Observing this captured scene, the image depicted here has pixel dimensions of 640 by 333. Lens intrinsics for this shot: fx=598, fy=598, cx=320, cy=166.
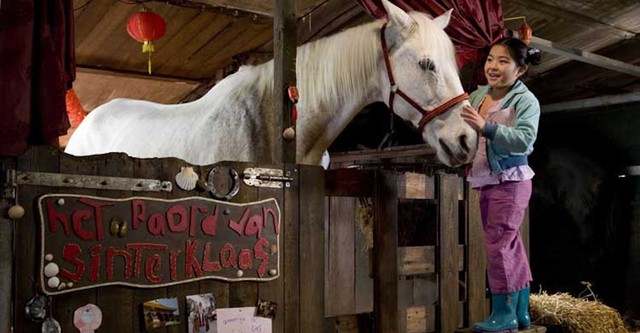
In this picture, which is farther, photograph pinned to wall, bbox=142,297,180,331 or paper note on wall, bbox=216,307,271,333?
paper note on wall, bbox=216,307,271,333

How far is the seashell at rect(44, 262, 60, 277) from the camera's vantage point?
2.00m

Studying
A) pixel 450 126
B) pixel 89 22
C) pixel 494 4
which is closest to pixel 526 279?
pixel 450 126

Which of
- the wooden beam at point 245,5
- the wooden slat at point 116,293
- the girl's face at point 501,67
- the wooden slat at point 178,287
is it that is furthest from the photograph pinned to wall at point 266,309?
the wooden beam at point 245,5

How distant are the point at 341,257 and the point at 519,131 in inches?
43.4

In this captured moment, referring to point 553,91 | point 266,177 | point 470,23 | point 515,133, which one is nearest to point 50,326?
point 266,177

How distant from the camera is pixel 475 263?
145 inches

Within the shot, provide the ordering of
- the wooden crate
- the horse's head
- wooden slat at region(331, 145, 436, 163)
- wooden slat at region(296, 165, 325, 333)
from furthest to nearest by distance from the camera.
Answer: wooden slat at region(331, 145, 436, 163) → the wooden crate → the horse's head → wooden slat at region(296, 165, 325, 333)

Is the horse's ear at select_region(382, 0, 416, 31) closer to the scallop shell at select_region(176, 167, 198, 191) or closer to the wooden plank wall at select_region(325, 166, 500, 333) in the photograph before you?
the wooden plank wall at select_region(325, 166, 500, 333)

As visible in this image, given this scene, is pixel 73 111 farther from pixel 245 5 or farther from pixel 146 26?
pixel 245 5

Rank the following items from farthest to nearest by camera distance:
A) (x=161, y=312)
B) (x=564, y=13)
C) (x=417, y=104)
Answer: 1. (x=564, y=13)
2. (x=417, y=104)
3. (x=161, y=312)

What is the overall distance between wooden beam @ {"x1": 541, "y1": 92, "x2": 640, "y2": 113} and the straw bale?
330cm

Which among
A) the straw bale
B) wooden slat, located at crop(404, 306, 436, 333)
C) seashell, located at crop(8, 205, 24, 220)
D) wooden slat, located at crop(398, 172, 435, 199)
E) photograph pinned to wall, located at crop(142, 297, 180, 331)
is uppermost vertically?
wooden slat, located at crop(398, 172, 435, 199)

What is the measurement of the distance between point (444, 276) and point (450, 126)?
3.32 feet

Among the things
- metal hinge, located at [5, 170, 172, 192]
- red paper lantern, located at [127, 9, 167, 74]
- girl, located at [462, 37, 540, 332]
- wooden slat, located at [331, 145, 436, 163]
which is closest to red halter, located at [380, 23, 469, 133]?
girl, located at [462, 37, 540, 332]
